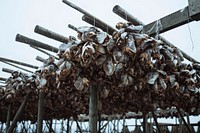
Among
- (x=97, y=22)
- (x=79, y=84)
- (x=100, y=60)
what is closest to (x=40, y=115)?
(x=79, y=84)

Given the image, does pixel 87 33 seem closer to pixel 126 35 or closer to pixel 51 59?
pixel 126 35

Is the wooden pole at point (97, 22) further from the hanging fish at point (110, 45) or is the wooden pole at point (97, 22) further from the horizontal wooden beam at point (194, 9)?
the horizontal wooden beam at point (194, 9)

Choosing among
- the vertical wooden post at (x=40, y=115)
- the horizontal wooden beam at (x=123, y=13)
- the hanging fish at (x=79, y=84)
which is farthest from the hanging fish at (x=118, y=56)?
the vertical wooden post at (x=40, y=115)

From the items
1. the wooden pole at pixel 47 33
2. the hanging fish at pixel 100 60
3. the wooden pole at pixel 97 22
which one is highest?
the wooden pole at pixel 97 22

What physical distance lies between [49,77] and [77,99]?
2.36 ft

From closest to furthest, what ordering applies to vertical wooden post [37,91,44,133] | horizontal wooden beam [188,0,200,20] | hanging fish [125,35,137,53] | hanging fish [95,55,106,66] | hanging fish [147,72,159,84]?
horizontal wooden beam [188,0,200,20]
hanging fish [125,35,137,53]
hanging fish [95,55,106,66]
hanging fish [147,72,159,84]
vertical wooden post [37,91,44,133]

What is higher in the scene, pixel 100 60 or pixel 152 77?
pixel 100 60

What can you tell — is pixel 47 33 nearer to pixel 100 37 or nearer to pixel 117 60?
pixel 100 37

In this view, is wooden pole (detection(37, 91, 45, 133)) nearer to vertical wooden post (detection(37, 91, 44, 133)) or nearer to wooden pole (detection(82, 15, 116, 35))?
vertical wooden post (detection(37, 91, 44, 133))

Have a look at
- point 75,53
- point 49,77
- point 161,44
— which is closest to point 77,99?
point 49,77

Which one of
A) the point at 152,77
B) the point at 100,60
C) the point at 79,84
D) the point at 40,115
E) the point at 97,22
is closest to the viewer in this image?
the point at 100,60

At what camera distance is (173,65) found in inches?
89.9

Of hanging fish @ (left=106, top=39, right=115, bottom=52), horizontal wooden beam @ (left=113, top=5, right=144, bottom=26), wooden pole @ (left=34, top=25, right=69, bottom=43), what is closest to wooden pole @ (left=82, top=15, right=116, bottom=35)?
horizontal wooden beam @ (left=113, top=5, right=144, bottom=26)

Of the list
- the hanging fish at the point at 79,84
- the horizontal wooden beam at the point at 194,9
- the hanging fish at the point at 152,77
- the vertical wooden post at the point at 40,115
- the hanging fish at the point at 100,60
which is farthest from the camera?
the vertical wooden post at the point at 40,115
